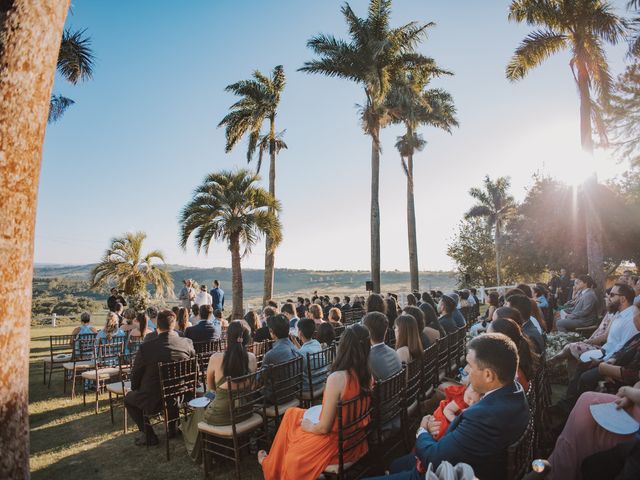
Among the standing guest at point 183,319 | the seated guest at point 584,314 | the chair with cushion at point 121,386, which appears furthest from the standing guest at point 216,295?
the seated guest at point 584,314

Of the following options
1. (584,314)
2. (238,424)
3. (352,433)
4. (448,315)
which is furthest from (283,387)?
(584,314)

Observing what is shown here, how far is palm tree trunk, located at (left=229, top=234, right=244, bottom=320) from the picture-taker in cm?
1634

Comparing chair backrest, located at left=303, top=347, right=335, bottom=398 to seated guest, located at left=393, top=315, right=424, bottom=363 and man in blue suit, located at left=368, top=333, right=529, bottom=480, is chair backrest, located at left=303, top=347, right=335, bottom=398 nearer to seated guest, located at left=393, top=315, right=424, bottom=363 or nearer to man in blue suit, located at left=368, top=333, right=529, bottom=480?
seated guest, located at left=393, top=315, right=424, bottom=363

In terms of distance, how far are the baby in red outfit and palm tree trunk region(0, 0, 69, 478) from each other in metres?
2.59

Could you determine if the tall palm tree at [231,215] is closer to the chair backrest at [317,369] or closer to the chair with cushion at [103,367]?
the chair with cushion at [103,367]

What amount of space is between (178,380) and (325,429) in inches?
→ 119

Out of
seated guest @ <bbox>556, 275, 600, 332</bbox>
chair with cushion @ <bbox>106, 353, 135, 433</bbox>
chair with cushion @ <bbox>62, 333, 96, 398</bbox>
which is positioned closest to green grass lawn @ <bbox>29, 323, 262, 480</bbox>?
chair with cushion @ <bbox>106, 353, 135, 433</bbox>

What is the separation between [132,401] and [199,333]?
2410 millimetres

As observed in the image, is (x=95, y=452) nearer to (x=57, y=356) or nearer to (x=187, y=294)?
(x=57, y=356)

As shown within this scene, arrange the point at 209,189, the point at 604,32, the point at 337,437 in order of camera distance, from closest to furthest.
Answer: the point at 337,437 → the point at 604,32 → the point at 209,189

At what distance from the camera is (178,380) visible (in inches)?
208

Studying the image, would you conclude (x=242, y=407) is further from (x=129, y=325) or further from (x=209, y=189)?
(x=209, y=189)

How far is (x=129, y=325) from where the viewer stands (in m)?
9.88

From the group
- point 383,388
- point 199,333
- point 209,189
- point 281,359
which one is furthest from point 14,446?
point 209,189
